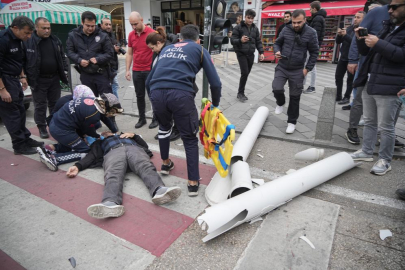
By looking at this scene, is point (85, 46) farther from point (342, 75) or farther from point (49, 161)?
point (342, 75)

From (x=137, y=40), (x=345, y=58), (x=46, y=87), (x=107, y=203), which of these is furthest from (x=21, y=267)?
(x=345, y=58)

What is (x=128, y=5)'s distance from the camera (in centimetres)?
1747

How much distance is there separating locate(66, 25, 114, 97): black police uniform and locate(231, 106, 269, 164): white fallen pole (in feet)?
8.67

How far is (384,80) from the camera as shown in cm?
295

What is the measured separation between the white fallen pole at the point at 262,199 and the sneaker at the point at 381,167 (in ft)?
1.54

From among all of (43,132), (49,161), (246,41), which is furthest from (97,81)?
(246,41)

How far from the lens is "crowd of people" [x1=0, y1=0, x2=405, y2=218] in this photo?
2695mm

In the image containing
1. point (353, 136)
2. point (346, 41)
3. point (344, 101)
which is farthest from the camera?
point (344, 101)

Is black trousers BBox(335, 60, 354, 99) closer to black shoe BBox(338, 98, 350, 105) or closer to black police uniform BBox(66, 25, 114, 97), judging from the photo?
black shoe BBox(338, 98, 350, 105)

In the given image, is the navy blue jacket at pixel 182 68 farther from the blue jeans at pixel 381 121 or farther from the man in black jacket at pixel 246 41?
the man in black jacket at pixel 246 41

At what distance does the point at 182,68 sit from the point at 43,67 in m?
2.93

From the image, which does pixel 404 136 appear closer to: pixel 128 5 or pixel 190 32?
pixel 190 32

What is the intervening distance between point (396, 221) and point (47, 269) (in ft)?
9.34

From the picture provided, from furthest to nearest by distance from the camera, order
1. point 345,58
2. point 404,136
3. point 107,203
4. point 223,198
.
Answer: point 345,58 → point 404,136 → point 223,198 → point 107,203
